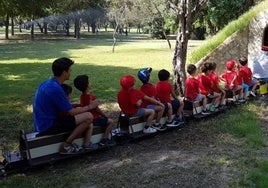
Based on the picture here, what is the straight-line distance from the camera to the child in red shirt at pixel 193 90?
8.50 meters

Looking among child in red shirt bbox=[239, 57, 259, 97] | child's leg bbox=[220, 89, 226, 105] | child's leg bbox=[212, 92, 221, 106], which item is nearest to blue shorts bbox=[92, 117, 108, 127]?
child's leg bbox=[212, 92, 221, 106]

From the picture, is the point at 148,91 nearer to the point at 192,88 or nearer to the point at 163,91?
the point at 163,91

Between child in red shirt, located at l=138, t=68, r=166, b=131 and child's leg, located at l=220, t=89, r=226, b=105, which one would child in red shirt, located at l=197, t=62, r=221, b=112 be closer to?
child's leg, located at l=220, t=89, r=226, b=105

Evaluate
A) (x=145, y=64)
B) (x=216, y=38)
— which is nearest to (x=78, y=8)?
(x=145, y=64)

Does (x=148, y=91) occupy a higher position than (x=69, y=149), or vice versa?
(x=148, y=91)

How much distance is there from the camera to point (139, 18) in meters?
44.7

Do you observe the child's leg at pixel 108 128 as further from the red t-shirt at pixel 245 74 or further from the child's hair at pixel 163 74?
the red t-shirt at pixel 245 74

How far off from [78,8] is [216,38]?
4140 centimetres

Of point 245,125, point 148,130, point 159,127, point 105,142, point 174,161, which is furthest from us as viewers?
point 245,125

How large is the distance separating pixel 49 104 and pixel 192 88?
3.70m

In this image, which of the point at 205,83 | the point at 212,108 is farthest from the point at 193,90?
the point at 212,108

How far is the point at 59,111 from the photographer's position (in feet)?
19.1

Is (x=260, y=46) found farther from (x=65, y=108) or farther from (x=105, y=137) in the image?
(x=65, y=108)

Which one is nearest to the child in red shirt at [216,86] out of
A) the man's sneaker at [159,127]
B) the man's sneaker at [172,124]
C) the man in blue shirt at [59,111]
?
the man's sneaker at [172,124]
